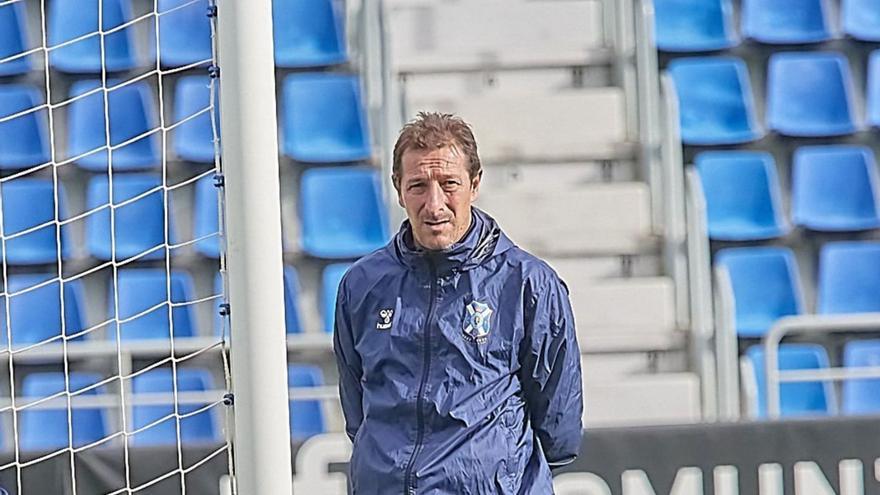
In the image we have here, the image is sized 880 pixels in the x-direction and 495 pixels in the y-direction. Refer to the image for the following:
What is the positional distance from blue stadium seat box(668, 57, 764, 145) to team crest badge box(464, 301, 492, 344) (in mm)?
3764

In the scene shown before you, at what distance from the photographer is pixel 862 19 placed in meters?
6.84

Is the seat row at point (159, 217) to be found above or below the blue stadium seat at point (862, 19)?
below

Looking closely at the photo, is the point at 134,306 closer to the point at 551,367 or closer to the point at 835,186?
the point at 835,186

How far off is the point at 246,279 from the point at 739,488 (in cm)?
225

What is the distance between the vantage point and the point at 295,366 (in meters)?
5.82

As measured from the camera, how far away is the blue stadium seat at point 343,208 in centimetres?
617

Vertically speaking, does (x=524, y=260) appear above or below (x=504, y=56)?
below

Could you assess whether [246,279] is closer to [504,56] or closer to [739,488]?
[739,488]

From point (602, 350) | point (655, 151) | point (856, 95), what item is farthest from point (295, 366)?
point (856, 95)

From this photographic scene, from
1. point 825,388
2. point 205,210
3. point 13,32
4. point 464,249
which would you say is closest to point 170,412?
point 205,210

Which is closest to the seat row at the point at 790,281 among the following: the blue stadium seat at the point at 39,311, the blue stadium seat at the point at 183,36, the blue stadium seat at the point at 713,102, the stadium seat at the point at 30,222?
the blue stadium seat at the point at 713,102

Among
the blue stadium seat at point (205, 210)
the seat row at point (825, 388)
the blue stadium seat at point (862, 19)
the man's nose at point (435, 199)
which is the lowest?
the seat row at point (825, 388)

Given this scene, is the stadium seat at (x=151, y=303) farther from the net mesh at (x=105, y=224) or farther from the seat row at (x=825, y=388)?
the seat row at (x=825, y=388)

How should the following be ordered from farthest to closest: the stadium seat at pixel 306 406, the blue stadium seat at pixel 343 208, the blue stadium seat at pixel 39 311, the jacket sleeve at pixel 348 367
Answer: the blue stadium seat at pixel 343 208, the blue stadium seat at pixel 39 311, the stadium seat at pixel 306 406, the jacket sleeve at pixel 348 367
